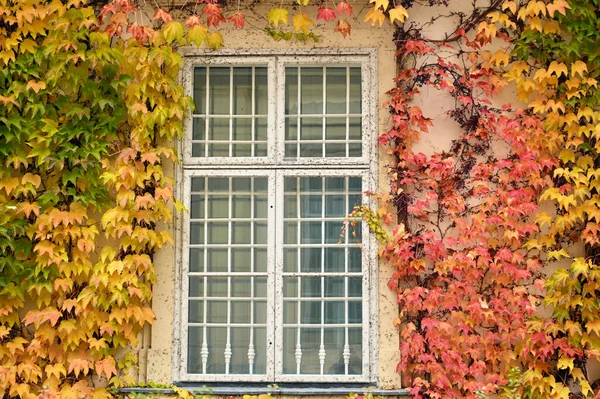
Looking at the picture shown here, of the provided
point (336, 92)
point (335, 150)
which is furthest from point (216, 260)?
point (336, 92)

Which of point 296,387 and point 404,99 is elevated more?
point 404,99

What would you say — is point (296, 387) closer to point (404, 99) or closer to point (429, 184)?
point (429, 184)

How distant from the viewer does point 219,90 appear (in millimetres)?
6129

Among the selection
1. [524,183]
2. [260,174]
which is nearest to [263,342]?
[260,174]

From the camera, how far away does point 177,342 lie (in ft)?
19.3

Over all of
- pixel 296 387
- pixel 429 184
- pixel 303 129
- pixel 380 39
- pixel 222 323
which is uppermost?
pixel 380 39

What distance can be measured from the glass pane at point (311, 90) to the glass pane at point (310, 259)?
3.16ft

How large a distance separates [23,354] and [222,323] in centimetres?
133

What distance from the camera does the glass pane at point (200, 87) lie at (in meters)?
6.11

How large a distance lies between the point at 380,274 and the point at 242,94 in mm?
1568

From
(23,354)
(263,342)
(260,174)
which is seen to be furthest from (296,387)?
(23,354)

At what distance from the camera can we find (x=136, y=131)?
5879 millimetres

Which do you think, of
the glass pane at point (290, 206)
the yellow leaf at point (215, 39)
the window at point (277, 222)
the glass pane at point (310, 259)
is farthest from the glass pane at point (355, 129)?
the yellow leaf at point (215, 39)

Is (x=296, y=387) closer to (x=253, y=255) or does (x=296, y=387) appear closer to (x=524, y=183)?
(x=253, y=255)
